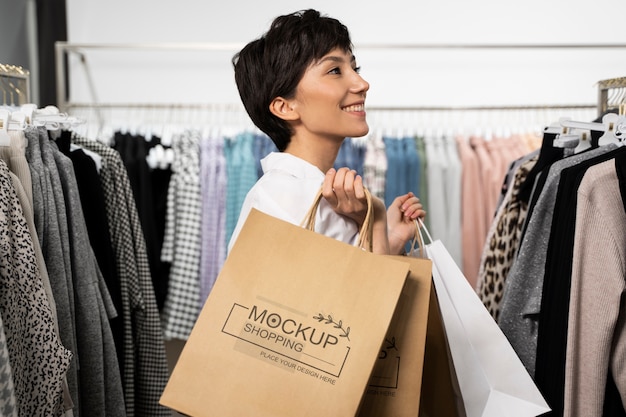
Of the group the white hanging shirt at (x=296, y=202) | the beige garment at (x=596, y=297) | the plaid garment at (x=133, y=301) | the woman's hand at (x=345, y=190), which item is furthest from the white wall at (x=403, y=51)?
the woman's hand at (x=345, y=190)

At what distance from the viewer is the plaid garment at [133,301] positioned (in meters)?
1.85

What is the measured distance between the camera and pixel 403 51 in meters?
3.30

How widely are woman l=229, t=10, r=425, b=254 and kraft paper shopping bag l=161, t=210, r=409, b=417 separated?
0.69 ft

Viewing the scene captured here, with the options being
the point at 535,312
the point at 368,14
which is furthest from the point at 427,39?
the point at 535,312

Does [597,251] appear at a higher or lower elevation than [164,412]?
higher

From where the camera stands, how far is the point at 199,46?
8.93 feet

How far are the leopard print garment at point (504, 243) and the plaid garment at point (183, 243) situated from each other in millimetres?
1236

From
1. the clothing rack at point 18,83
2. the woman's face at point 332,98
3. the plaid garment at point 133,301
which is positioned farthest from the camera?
the plaid garment at point 133,301

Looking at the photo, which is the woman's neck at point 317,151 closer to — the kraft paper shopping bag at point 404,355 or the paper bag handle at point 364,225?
the paper bag handle at point 364,225

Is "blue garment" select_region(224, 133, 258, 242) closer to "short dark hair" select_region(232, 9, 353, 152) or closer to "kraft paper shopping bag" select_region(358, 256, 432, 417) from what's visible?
"short dark hair" select_region(232, 9, 353, 152)

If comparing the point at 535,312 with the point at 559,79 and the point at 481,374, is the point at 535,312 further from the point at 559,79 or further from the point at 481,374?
the point at 559,79

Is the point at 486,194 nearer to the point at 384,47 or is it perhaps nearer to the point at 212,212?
the point at 384,47

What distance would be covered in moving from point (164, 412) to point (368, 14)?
2.30 meters

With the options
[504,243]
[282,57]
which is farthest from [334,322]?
[504,243]
